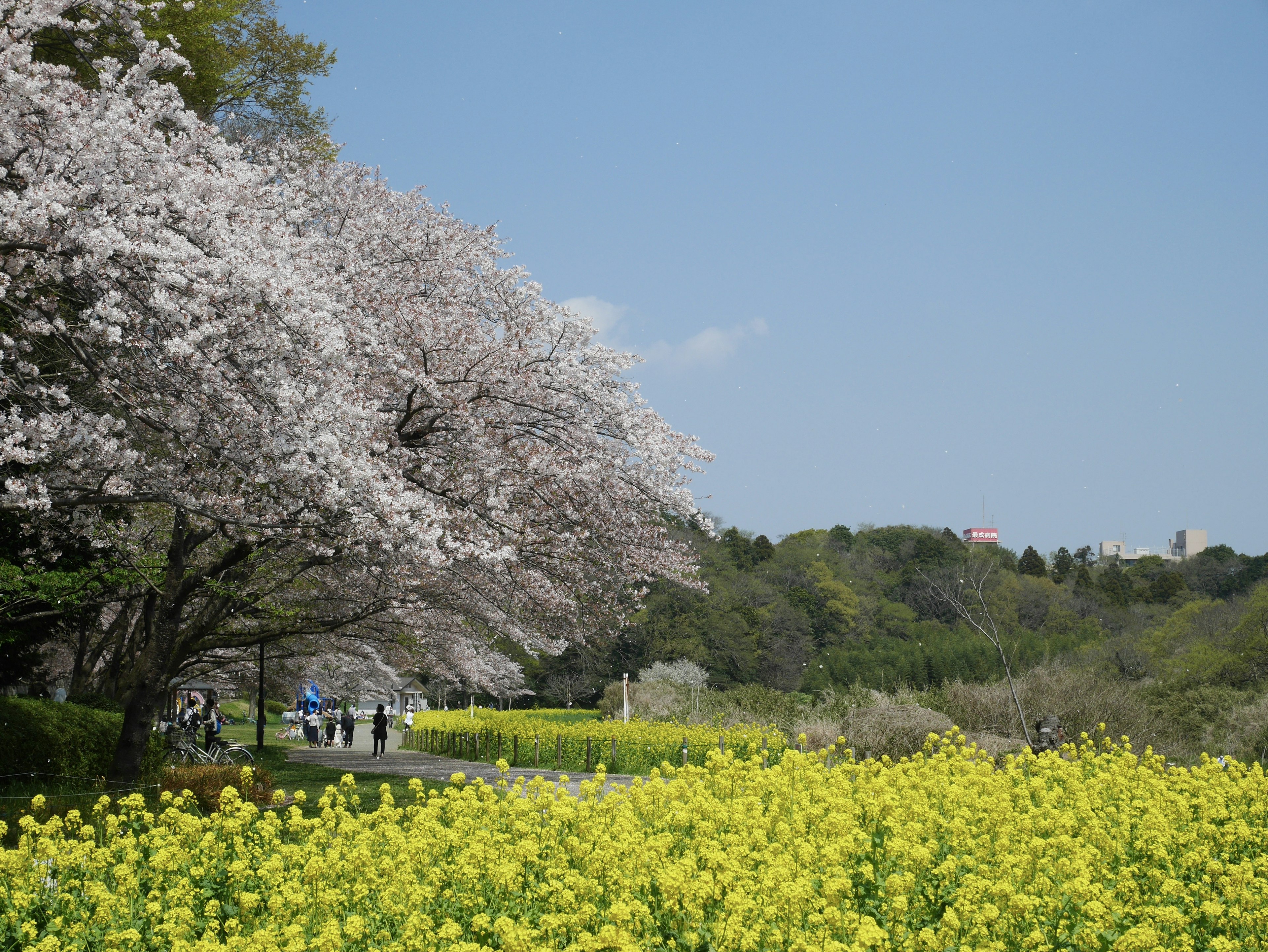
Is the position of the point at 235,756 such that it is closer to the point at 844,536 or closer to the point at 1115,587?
the point at 1115,587

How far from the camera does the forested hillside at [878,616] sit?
49.8m

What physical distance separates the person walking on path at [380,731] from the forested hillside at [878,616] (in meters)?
10.4

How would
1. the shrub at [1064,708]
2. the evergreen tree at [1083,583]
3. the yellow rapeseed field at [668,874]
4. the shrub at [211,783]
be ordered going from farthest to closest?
→ the evergreen tree at [1083,583]
the shrub at [1064,708]
the shrub at [211,783]
the yellow rapeseed field at [668,874]

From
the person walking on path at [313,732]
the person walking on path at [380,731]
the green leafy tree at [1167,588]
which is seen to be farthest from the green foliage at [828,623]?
the person walking on path at [380,731]

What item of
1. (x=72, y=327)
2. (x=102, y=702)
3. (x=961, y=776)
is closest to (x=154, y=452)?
(x=72, y=327)

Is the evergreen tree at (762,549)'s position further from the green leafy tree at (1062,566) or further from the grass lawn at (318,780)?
the grass lawn at (318,780)

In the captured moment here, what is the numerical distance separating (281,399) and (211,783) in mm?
5523

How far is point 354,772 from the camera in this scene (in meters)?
19.3

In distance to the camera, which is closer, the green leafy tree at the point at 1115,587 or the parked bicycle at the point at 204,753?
the parked bicycle at the point at 204,753

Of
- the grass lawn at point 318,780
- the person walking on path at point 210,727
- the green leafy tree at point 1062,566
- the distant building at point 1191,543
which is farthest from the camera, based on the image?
the distant building at point 1191,543

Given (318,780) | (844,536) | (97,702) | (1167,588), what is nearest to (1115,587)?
(1167,588)

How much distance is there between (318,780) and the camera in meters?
17.7

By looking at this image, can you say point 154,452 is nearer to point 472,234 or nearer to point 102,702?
point 472,234

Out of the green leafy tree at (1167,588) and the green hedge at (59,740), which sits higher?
the green leafy tree at (1167,588)
